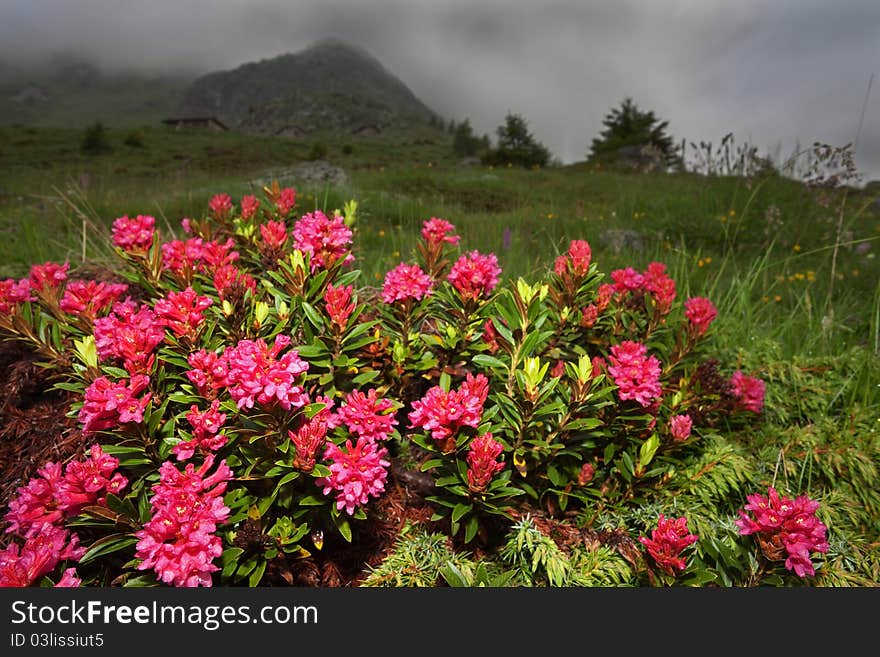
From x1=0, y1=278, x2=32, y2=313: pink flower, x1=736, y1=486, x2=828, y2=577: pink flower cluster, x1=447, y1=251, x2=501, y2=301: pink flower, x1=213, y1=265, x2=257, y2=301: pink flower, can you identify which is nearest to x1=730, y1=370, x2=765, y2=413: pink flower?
x1=736, y1=486, x2=828, y2=577: pink flower cluster

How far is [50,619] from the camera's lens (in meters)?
1.29

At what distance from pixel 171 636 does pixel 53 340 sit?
142 centimetres

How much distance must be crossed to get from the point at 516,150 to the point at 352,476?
104 ft

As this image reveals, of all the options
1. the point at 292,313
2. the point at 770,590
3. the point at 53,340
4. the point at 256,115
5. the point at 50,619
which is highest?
the point at 256,115

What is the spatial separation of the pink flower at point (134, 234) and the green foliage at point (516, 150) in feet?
89.3

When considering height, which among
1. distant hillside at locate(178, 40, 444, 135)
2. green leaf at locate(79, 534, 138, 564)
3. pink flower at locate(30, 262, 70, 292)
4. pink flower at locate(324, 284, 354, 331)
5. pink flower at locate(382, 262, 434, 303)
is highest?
distant hillside at locate(178, 40, 444, 135)

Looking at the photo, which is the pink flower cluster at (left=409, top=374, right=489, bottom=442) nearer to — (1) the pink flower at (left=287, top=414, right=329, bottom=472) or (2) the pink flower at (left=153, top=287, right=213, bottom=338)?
(1) the pink flower at (left=287, top=414, right=329, bottom=472)

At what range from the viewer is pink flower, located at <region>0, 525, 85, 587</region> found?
1.24 meters

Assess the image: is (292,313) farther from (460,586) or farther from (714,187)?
(714,187)

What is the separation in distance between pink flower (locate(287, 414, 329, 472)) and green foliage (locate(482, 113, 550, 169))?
28104 mm

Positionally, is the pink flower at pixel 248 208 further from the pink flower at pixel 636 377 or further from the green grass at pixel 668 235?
the pink flower at pixel 636 377

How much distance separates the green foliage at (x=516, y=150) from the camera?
29369mm

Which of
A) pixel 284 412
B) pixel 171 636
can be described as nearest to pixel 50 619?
pixel 171 636

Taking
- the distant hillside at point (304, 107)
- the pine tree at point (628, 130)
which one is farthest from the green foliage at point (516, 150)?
the distant hillside at point (304, 107)
